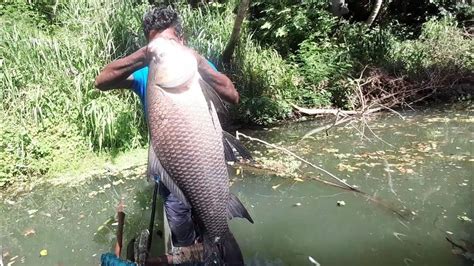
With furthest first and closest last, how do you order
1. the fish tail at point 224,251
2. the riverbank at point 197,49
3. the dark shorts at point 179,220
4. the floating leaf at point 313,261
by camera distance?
the riverbank at point 197,49, the floating leaf at point 313,261, the dark shorts at point 179,220, the fish tail at point 224,251

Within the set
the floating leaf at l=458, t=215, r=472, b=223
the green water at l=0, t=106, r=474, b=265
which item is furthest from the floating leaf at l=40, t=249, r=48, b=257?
the floating leaf at l=458, t=215, r=472, b=223

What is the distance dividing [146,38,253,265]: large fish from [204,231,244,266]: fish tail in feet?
0.17

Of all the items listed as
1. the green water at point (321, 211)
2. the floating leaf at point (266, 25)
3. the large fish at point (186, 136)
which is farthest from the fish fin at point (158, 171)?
the floating leaf at point (266, 25)

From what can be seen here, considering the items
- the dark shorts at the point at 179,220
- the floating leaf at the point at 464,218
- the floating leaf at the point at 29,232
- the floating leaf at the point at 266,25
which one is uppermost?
the floating leaf at the point at 266,25

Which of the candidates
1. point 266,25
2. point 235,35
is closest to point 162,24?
point 235,35

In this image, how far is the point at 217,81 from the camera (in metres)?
2.13

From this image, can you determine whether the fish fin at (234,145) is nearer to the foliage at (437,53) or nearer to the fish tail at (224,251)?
the fish tail at (224,251)

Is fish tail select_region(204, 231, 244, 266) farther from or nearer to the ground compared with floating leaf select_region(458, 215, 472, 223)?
farther from the ground

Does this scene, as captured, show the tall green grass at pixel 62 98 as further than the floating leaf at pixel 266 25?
No

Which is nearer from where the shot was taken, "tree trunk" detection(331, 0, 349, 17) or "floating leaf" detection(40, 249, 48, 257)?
"floating leaf" detection(40, 249, 48, 257)

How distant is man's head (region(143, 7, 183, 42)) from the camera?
206 centimetres

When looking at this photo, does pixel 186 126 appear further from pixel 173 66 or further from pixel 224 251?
pixel 224 251

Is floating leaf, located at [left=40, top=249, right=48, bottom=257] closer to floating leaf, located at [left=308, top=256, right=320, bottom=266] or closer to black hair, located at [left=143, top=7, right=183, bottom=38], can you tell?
floating leaf, located at [left=308, top=256, right=320, bottom=266]

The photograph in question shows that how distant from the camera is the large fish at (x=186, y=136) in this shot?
1746 millimetres
